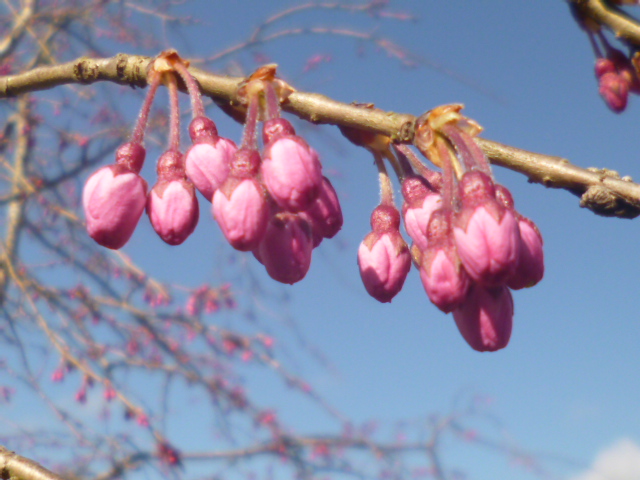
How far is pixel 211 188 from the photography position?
117 cm

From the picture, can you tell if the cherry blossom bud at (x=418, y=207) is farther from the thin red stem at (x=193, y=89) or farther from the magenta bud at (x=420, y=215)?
the thin red stem at (x=193, y=89)

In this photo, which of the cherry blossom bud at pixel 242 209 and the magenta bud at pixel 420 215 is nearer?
the cherry blossom bud at pixel 242 209

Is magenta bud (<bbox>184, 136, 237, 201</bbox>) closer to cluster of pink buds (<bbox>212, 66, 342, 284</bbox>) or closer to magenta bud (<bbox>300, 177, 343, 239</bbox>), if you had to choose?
cluster of pink buds (<bbox>212, 66, 342, 284</bbox>)

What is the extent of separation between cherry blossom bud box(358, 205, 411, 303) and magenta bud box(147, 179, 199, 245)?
0.34 metres

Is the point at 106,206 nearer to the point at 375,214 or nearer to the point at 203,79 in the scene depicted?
the point at 203,79

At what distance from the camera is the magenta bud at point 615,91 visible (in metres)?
1.92

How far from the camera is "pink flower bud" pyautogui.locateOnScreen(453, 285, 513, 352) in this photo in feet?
3.42

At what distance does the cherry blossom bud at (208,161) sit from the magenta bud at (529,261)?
1.82 ft

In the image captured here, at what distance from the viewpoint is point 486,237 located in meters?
0.98

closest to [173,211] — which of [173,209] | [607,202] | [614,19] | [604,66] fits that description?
[173,209]

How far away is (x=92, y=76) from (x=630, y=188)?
111cm

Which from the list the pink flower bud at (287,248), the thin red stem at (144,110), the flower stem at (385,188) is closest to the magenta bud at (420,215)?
the flower stem at (385,188)

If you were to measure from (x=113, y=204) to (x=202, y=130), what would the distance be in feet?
0.76

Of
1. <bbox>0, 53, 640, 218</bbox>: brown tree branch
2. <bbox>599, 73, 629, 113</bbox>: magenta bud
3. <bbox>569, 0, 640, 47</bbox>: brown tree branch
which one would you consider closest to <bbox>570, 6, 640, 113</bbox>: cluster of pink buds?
<bbox>599, 73, 629, 113</bbox>: magenta bud
